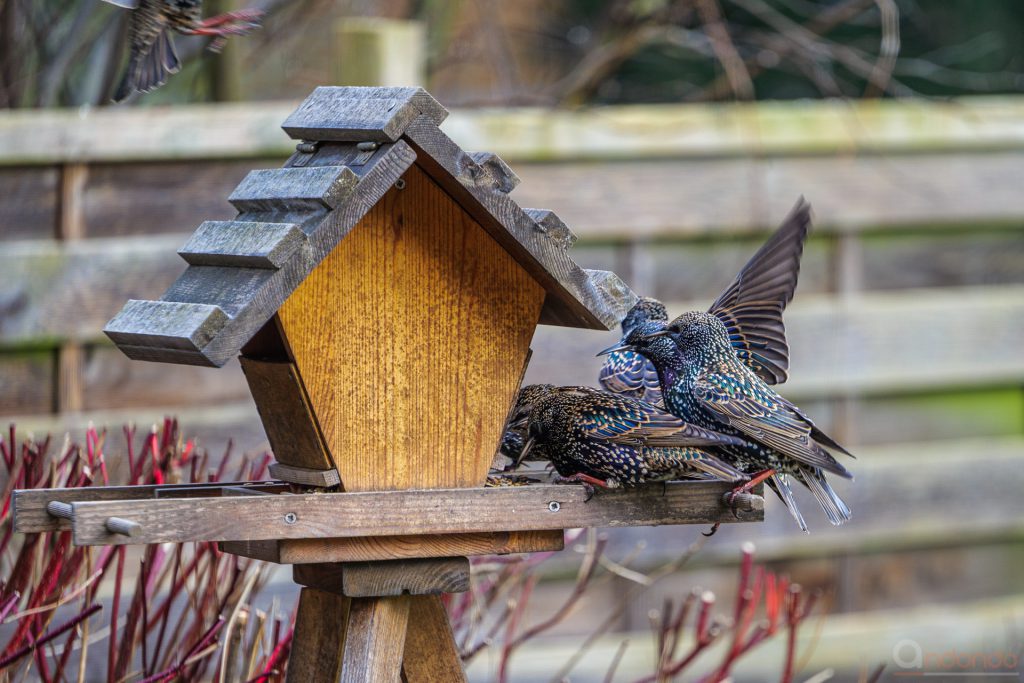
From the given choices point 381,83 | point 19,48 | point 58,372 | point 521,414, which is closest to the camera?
A: point 521,414

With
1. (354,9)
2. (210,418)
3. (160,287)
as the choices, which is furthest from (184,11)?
(354,9)

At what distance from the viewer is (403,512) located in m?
1.82

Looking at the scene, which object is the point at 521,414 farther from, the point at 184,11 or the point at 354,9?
the point at 354,9

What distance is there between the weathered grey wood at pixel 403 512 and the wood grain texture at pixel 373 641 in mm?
173

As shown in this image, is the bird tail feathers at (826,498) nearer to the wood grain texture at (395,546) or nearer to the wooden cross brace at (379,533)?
the wooden cross brace at (379,533)

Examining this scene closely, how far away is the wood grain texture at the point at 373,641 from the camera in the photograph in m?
1.90

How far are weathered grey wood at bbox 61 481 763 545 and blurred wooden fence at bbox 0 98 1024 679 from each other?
177cm

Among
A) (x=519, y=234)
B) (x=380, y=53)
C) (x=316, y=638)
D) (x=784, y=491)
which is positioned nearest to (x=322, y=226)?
(x=519, y=234)

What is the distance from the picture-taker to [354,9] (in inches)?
218

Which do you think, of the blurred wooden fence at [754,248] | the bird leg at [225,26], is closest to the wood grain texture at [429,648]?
the bird leg at [225,26]

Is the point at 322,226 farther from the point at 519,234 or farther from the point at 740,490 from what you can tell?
the point at 740,490

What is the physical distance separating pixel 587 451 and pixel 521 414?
181mm

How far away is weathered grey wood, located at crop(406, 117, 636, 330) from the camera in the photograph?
1775 mm

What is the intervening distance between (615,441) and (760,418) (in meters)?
0.33
